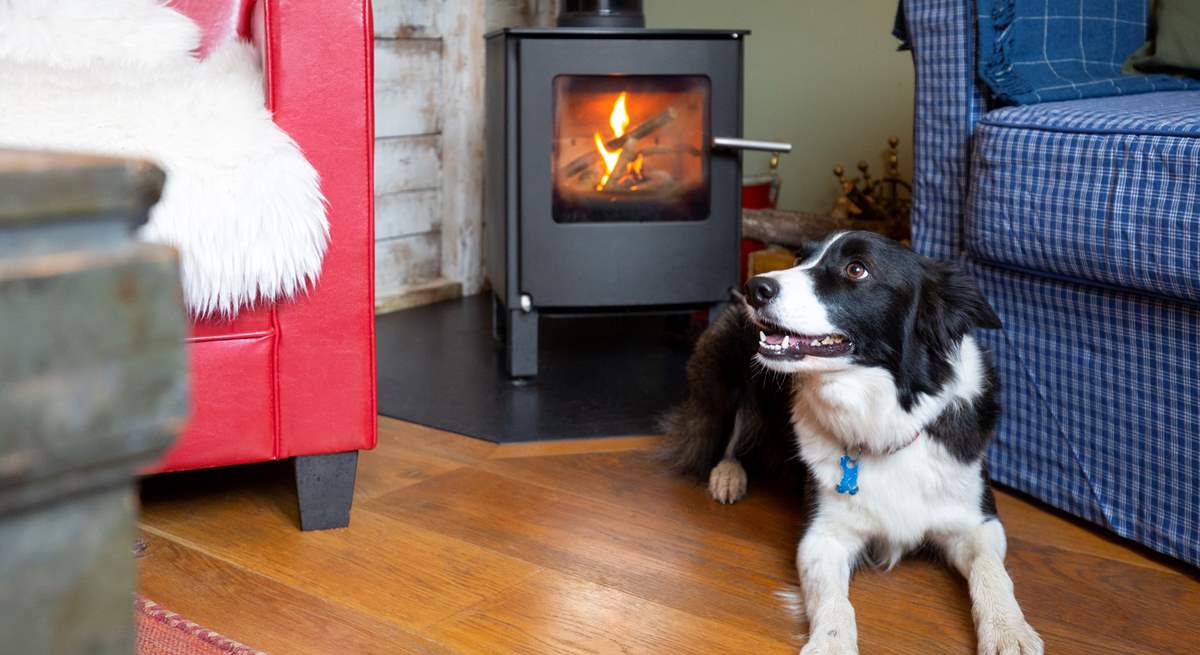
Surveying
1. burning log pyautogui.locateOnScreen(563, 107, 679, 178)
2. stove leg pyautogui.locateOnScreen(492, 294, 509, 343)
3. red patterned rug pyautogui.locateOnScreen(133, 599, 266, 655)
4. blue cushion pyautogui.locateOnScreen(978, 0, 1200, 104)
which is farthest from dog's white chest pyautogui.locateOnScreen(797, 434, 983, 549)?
stove leg pyautogui.locateOnScreen(492, 294, 509, 343)

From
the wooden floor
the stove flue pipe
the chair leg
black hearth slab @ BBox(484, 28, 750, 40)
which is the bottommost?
the wooden floor

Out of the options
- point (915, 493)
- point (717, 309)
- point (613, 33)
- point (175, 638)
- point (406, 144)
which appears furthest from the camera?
point (406, 144)

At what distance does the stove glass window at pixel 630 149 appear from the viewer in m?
2.53

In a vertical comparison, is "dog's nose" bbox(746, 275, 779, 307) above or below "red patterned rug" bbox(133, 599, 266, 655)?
above

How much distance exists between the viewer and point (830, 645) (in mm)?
1336

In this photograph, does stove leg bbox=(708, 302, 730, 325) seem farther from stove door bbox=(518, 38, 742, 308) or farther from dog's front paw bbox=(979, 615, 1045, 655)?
dog's front paw bbox=(979, 615, 1045, 655)

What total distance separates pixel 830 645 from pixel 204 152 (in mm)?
983

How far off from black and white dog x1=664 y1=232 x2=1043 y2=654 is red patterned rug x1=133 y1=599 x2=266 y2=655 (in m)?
0.70

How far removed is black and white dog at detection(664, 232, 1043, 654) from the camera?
1.48 meters

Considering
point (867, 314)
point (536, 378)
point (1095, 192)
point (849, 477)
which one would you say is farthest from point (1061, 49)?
point (536, 378)

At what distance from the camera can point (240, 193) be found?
4.76 feet

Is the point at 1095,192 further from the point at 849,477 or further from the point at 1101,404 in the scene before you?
the point at 849,477

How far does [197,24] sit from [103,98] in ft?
1.94

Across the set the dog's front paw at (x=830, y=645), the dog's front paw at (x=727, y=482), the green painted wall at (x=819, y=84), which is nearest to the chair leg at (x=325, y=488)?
the dog's front paw at (x=727, y=482)
